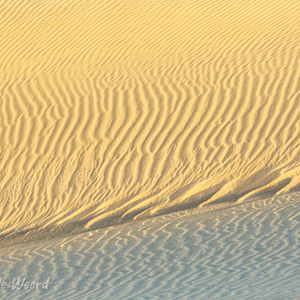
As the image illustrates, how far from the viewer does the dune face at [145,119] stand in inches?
278

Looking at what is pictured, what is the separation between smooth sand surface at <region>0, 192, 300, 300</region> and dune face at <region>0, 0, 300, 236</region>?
0.56 meters

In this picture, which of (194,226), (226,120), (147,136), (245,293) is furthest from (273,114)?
(245,293)

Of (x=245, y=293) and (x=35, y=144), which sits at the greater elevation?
(x=35, y=144)

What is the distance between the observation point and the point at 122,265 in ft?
16.0

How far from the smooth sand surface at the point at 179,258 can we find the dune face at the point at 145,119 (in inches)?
22.2

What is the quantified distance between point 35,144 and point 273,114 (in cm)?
357

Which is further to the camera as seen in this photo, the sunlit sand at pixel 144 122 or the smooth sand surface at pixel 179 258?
the sunlit sand at pixel 144 122

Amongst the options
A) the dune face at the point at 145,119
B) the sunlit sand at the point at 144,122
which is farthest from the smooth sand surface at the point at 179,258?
the dune face at the point at 145,119

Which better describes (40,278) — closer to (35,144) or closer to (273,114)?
(35,144)

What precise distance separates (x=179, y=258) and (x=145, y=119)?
3814mm

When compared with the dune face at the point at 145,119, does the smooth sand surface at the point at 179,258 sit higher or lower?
lower

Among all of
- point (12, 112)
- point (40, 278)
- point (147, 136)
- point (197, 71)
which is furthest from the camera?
point (197, 71)

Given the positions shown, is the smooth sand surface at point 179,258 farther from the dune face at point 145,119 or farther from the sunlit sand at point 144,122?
the dune face at point 145,119

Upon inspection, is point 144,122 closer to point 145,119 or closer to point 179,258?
point 145,119
